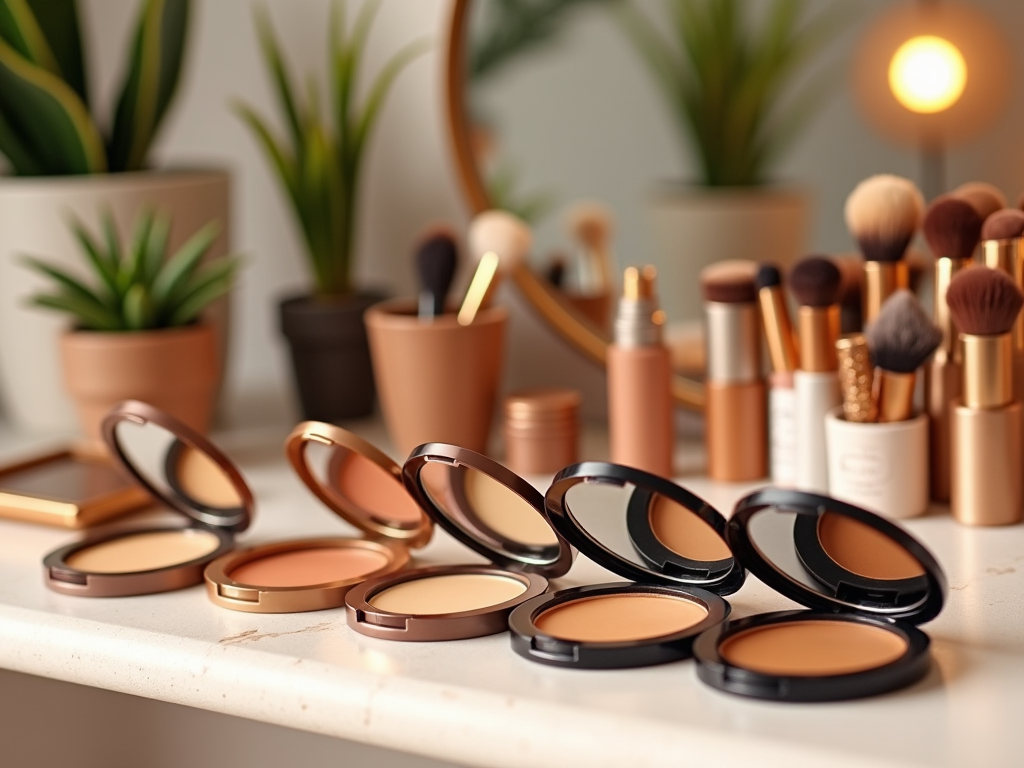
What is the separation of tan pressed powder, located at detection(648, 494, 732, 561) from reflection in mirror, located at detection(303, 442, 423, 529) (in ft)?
0.50

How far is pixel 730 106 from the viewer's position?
0.93 metres

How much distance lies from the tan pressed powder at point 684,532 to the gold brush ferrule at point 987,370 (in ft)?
0.66

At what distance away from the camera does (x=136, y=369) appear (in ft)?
3.14

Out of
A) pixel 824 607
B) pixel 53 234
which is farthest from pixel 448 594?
pixel 53 234

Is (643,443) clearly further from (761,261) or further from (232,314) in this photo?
(232,314)

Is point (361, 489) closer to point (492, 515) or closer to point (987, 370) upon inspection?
point (492, 515)

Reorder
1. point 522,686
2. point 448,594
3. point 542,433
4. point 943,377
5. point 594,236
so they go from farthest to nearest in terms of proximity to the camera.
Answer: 1. point 594,236
2. point 542,433
3. point 943,377
4. point 448,594
5. point 522,686

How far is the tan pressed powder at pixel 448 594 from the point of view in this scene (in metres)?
0.66

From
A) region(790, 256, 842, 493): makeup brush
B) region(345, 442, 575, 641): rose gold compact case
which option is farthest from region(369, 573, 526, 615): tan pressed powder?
region(790, 256, 842, 493): makeup brush

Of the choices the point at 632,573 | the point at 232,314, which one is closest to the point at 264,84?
the point at 232,314

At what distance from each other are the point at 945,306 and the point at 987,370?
0.21ft

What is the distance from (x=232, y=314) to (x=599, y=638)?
24.3 inches

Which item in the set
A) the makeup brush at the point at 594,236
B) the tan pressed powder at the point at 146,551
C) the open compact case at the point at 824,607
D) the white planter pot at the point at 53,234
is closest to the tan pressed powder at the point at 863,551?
the open compact case at the point at 824,607

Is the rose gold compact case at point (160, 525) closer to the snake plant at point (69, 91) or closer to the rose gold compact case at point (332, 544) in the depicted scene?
the rose gold compact case at point (332, 544)
